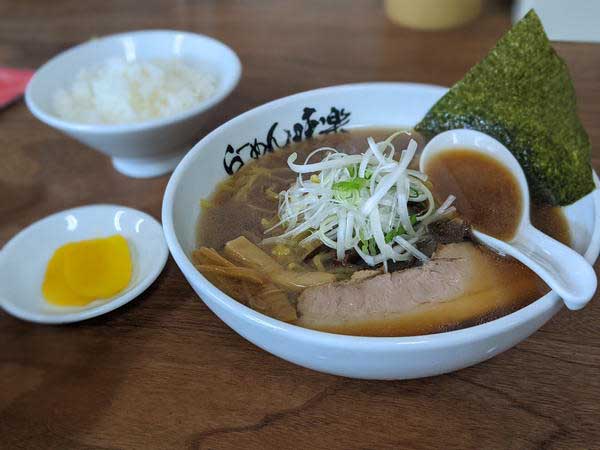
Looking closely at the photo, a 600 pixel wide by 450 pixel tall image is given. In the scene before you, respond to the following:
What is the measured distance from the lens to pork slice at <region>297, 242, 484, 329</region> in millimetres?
798

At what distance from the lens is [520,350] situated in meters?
0.89

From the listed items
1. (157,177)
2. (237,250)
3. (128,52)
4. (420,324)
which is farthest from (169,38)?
(420,324)

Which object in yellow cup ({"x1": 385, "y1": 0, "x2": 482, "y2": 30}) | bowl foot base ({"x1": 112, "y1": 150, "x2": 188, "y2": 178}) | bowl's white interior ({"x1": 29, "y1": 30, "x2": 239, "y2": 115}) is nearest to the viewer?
bowl foot base ({"x1": 112, "y1": 150, "x2": 188, "y2": 178})

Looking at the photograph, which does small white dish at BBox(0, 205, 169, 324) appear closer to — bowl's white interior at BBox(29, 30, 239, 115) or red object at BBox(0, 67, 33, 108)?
bowl's white interior at BBox(29, 30, 239, 115)

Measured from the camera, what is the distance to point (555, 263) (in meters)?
0.83

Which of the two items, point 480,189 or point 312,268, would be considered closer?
point 312,268

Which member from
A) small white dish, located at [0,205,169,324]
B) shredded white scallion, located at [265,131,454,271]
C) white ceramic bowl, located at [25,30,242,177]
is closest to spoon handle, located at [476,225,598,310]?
shredded white scallion, located at [265,131,454,271]

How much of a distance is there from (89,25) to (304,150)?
1409 millimetres

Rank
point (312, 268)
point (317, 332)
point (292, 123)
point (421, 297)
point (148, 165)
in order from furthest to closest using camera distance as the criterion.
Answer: point (148, 165), point (292, 123), point (312, 268), point (421, 297), point (317, 332)

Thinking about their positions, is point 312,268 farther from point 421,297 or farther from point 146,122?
point 146,122

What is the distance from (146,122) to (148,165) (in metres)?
0.16

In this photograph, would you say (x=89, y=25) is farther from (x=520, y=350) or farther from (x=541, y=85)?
(x=520, y=350)

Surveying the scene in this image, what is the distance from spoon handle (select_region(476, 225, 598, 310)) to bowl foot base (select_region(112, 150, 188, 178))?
77cm

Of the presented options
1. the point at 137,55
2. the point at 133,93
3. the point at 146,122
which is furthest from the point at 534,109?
the point at 137,55
